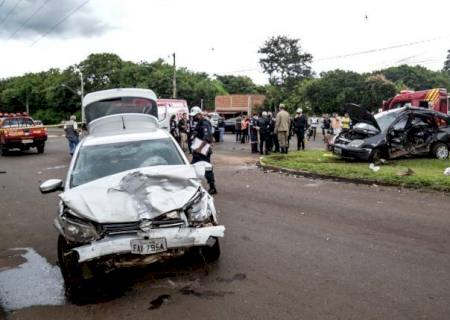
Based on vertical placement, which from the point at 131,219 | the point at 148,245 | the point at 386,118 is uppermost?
the point at 386,118

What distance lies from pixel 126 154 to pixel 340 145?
1059cm

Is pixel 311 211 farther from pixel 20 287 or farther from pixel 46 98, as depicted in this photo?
pixel 46 98

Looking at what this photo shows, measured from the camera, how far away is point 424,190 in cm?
1054

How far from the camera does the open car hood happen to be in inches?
583

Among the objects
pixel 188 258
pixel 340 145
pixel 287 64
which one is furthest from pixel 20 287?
pixel 287 64

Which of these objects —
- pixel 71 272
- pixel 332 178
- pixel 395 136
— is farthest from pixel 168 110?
pixel 71 272

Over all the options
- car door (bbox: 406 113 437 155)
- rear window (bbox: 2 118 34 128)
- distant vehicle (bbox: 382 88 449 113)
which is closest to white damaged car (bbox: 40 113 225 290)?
car door (bbox: 406 113 437 155)

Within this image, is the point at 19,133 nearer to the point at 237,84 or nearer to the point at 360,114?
the point at 360,114

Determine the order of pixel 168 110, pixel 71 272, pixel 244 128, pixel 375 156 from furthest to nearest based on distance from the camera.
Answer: pixel 244 128
pixel 168 110
pixel 375 156
pixel 71 272

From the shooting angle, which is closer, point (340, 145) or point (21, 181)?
point (21, 181)

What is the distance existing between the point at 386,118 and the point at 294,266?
451 inches

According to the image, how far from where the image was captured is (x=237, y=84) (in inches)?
3568

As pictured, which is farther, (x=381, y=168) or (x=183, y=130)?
(x=183, y=130)

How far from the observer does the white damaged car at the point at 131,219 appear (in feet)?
15.7
